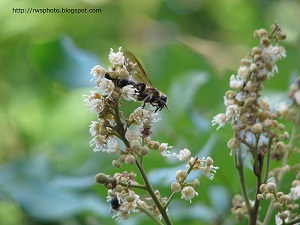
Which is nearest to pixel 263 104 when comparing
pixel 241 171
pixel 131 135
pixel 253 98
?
pixel 253 98

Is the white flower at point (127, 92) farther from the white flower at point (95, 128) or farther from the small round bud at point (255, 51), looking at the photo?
the small round bud at point (255, 51)

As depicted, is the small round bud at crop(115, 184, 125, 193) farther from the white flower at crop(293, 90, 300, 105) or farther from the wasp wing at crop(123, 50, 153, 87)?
the white flower at crop(293, 90, 300, 105)

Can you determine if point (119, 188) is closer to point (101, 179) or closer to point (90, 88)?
point (101, 179)

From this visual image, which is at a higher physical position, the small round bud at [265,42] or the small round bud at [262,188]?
the small round bud at [265,42]

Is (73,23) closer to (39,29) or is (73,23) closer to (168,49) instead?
(39,29)

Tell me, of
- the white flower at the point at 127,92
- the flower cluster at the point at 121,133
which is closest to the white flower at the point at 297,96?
the flower cluster at the point at 121,133

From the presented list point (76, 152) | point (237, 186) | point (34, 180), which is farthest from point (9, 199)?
point (237, 186)

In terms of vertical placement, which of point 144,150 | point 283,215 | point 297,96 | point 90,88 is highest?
point 90,88
